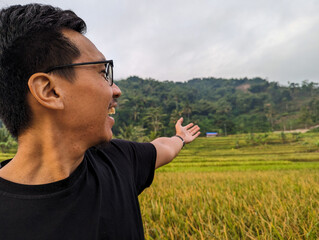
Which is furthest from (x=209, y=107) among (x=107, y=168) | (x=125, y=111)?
(x=107, y=168)

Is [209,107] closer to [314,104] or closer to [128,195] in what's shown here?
[314,104]

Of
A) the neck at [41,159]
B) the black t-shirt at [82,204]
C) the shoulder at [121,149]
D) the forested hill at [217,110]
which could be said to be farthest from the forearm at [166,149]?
the forested hill at [217,110]

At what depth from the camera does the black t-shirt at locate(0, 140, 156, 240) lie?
0.69 meters

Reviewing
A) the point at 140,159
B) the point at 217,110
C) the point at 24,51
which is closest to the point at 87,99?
the point at 24,51

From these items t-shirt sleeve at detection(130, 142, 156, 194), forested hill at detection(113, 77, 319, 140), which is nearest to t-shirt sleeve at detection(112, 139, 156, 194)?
t-shirt sleeve at detection(130, 142, 156, 194)

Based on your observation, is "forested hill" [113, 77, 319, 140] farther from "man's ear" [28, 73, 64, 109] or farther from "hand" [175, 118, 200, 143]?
"man's ear" [28, 73, 64, 109]

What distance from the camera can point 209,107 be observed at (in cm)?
6150

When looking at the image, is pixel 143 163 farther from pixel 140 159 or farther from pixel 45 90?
pixel 45 90

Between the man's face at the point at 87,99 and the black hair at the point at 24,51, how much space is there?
0.14 ft

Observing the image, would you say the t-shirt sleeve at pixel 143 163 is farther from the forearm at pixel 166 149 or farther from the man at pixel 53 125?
the man at pixel 53 125

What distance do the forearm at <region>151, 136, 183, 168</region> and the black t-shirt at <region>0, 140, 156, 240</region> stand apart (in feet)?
0.91

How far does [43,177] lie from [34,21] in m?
0.54

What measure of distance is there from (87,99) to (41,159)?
0.87 feet

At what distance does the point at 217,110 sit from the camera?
198 feet
